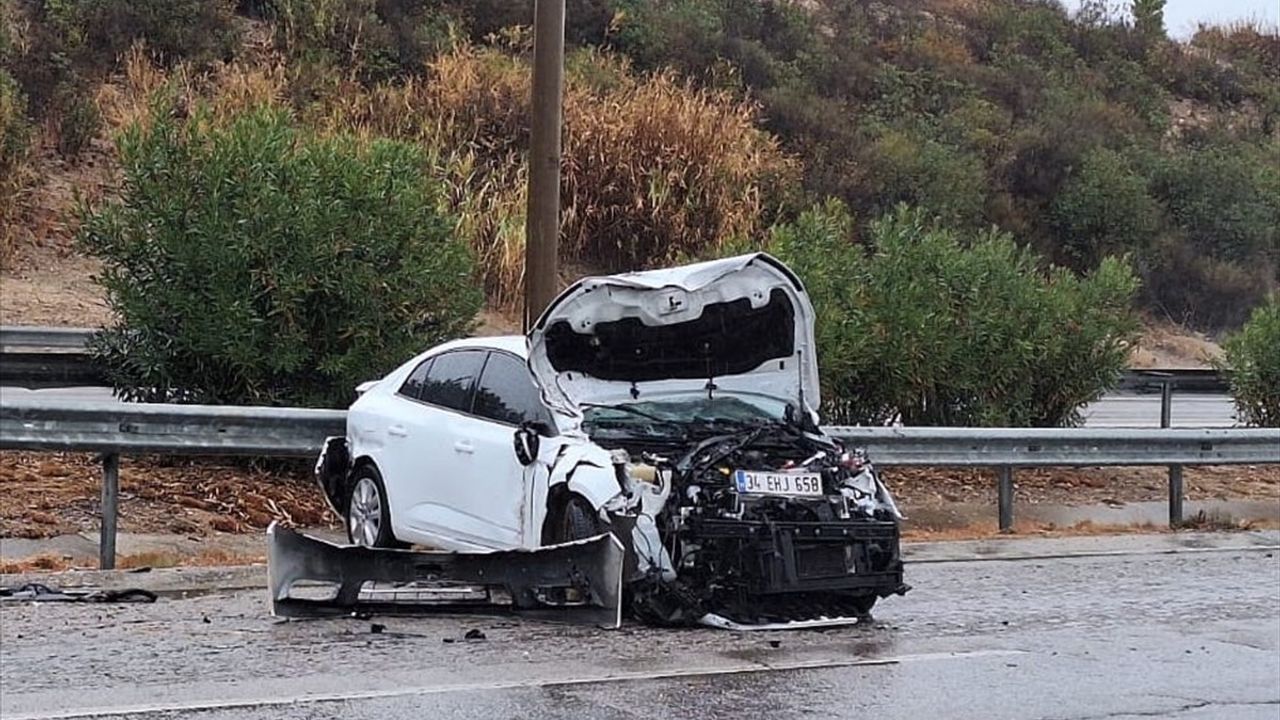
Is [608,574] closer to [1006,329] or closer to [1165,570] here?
[1165,570]

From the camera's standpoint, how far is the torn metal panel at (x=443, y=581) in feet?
29.8

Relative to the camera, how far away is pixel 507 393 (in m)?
10.3

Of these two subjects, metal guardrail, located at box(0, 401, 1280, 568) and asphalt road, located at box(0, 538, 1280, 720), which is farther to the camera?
metal guardrail, located at box(0, 401, 1280, 568)

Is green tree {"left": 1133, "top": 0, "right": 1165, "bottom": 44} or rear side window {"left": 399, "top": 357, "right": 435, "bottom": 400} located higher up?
green tree {"left": 1133, "top": 0, "right": 1165, "bottom": 44}

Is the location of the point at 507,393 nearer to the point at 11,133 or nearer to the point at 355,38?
the point at 11,133

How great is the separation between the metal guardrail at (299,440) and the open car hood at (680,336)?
8.56 ft

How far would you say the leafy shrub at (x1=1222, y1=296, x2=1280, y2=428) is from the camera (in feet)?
65.9

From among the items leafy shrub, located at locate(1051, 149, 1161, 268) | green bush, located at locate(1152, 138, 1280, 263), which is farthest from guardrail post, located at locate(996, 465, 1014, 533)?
green bush, located at locate(1152, 138, 1280, 263)

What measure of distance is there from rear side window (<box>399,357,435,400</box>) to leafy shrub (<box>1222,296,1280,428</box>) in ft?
40.5

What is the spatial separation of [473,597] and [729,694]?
2135mm

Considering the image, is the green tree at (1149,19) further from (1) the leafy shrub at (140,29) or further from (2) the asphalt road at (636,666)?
(2) the asphalt road at (636,666)

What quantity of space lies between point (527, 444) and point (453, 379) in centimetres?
124

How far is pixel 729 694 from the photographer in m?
7.82

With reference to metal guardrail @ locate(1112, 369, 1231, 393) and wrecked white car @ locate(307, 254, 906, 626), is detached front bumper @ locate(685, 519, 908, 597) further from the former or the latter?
metal guardrail @ locate(1112, 369, 1231, 393)
